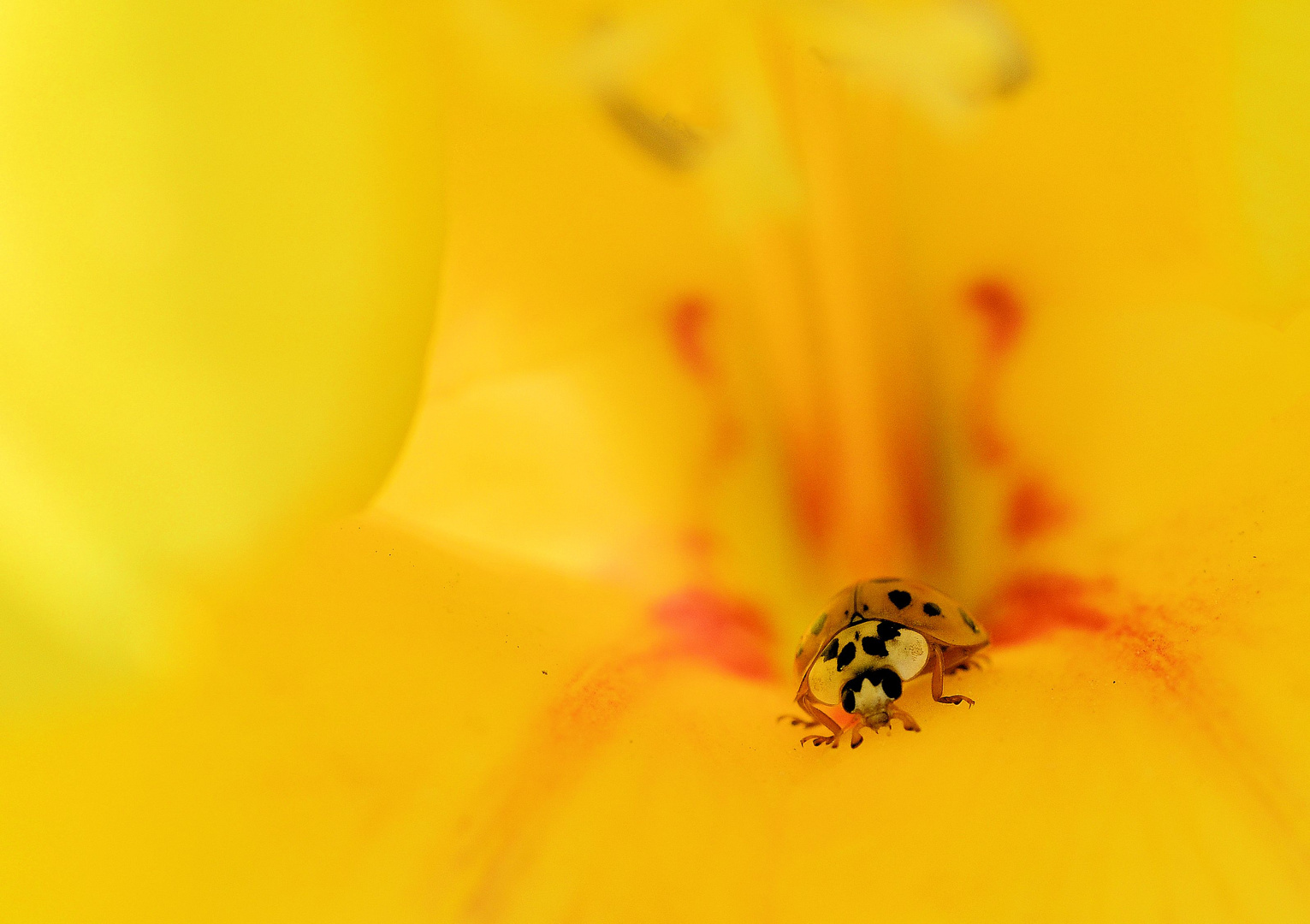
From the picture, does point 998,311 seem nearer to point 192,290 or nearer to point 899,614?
point 899,614

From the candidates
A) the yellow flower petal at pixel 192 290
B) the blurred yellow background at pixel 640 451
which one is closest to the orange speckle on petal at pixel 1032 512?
the blurred yellow background at pixel 640 451

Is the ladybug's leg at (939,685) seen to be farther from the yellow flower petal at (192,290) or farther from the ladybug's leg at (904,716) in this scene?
the yellow flower petal at (192,290)

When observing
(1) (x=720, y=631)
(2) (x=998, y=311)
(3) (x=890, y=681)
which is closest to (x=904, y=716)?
(3) (x=890, y=681)

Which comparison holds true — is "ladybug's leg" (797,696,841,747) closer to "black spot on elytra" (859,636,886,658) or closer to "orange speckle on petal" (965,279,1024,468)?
"black spot on elytra" (859,636,886,658)

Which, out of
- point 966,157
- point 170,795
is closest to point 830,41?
point 966,157

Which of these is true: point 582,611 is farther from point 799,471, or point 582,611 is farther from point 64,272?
point 64,272

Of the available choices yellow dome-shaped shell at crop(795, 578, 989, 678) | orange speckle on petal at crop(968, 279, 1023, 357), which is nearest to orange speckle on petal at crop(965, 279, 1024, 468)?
orange speckle on petal at crop(968, 279, 1023, 357)
